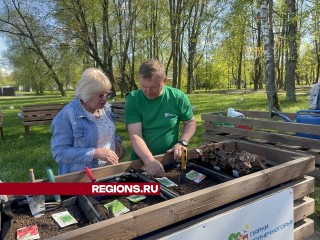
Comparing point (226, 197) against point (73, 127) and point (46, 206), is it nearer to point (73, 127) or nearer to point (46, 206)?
point (46, 206)

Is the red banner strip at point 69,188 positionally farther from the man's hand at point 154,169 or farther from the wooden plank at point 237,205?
the man's hand at point 154,169

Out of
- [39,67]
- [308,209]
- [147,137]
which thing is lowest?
[308,209]

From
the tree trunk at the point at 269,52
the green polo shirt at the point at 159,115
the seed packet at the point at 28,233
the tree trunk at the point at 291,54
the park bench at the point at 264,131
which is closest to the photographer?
the seed packet at the point at 28,233

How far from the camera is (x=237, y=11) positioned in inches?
465

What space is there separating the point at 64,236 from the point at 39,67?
31357 millimetres

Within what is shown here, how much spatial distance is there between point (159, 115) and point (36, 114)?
8.08 m

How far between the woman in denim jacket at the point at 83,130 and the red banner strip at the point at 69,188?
3.87ft

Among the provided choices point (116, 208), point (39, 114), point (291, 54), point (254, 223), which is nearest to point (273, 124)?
point (254, 223)

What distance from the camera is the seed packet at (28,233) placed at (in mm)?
1571

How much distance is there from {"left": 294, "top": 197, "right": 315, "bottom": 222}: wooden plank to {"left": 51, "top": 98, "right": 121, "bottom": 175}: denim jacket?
5.61 ft

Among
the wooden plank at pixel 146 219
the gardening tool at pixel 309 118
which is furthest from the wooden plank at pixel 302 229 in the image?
the gardening tool at pixel 309 118

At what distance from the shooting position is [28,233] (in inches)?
63.4

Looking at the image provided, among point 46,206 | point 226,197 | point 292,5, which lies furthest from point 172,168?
point 292,5

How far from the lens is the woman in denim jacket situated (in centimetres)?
245
